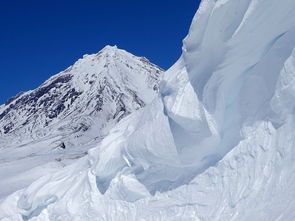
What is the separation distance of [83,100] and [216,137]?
13142 centimetres

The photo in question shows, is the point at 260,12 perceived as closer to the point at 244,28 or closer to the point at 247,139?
the point at 244,28

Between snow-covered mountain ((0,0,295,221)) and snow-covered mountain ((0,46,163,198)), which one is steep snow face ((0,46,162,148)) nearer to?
snow-covered mountain ((0,46,163,198))

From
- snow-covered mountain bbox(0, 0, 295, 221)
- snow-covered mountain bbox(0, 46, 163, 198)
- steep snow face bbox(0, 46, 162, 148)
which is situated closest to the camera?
snow-covered mountain bbox(0, 0, 295, 221)

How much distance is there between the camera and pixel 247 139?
34.1 feet

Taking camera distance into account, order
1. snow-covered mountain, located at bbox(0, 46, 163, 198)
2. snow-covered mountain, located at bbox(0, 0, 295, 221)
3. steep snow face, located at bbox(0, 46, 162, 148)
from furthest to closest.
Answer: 1. steep snow face, located at bbox(0, 46, 162, 148)
2. snow-covered mountain, located at bbox(0, 46, 163, 198)
3. snow-covered mountain, located at bbox(0, 0, 295, 221)

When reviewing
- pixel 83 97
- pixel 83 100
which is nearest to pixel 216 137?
pixel 83 100

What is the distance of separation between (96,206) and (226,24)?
6372mm

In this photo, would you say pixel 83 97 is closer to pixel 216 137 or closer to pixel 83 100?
pixel 83 100

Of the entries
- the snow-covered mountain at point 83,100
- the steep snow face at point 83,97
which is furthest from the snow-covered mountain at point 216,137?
the steep snow face at point 83,97

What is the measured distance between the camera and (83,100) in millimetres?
140625

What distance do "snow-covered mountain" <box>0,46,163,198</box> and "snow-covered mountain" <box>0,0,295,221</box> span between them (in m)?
87.7

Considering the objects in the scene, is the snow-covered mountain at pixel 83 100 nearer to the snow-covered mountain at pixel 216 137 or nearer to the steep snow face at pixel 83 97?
the steep snow face at pixel 83 97

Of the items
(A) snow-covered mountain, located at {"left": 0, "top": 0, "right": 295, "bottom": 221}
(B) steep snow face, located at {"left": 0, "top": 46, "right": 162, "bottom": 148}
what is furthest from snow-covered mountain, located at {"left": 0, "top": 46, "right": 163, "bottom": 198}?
(A) snow-covered mountain, located at {"left": 0, "top": 0, "right": 295, "bottom": 221}

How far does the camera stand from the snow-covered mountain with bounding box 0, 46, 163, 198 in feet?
399
